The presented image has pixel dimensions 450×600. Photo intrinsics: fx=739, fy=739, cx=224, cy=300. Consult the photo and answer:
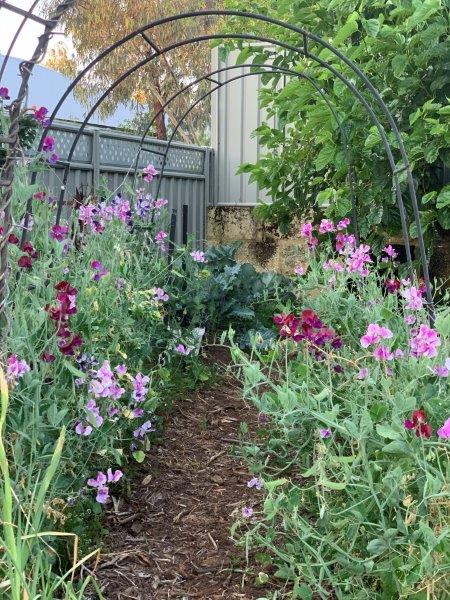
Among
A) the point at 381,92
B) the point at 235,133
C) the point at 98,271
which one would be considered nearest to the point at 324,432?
the point at 98,271

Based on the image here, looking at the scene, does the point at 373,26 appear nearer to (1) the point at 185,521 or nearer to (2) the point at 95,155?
(2) the point at 95,155

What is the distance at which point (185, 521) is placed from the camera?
8.11ft

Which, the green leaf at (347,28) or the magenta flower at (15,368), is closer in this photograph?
the magenta flower at (15,368)

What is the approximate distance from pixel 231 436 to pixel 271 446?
0.57m

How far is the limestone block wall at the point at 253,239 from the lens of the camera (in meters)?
6.52

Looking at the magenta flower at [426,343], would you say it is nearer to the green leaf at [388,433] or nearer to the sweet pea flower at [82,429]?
the green leaf at [388,433]

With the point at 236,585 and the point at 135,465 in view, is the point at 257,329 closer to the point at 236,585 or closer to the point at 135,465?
the point at 135,465

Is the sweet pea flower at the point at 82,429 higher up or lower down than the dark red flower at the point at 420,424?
lower down

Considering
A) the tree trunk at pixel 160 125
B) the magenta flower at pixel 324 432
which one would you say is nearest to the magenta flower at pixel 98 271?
the magenta flower at pixel 324 432

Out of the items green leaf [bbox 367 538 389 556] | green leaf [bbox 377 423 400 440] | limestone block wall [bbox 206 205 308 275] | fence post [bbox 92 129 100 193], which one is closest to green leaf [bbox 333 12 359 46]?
fence post [bbox 92 129 100 193]

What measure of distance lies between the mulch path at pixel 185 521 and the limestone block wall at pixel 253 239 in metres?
3.28

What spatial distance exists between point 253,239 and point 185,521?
14.7ft

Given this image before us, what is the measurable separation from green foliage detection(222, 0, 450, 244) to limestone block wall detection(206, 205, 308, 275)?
4.56 ft

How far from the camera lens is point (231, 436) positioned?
3.16m
